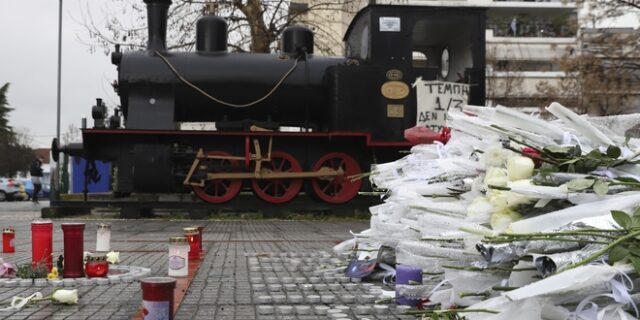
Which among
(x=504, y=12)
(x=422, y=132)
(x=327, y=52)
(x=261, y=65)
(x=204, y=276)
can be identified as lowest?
(x=204, y=276)

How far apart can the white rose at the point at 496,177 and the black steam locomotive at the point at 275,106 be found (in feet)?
25.0

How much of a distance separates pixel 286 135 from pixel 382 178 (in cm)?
670

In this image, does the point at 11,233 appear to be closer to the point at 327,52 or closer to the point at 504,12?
the point at 327,52

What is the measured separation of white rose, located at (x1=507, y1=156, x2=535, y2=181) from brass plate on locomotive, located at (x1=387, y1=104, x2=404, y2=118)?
821cm

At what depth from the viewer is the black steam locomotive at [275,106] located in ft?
35.4

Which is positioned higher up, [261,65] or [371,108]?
[261,65]

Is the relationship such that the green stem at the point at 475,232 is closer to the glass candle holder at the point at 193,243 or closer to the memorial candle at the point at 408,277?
the memorial candle at the point at 408,277

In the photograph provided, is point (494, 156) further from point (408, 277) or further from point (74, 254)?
point (74, 254)

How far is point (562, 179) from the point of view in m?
2.68

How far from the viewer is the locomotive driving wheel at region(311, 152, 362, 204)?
1135 cm

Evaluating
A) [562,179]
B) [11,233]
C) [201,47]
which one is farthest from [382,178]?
[201,47]

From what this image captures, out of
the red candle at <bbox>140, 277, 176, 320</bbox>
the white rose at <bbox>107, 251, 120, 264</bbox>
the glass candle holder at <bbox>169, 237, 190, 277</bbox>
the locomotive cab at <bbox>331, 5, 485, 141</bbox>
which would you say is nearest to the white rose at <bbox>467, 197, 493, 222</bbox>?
the red candle at <bbox>140, 277, 176, 320</bbox>

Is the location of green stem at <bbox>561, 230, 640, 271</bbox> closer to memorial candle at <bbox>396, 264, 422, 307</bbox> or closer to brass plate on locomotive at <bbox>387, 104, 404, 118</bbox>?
memorial candle at <bbox>396, 264, 422, 307</bbox>

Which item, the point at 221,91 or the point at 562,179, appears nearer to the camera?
the point at 562,179
